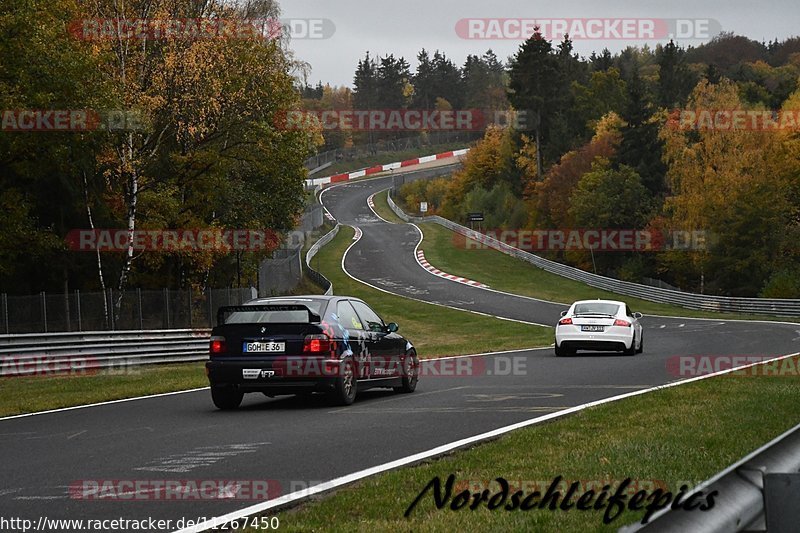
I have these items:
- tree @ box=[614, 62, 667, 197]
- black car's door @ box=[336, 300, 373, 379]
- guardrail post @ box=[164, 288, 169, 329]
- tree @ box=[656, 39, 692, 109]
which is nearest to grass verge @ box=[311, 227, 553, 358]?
guardrail post @ box=[164, 288, 169, 329]

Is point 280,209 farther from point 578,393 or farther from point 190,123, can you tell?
point 578,393

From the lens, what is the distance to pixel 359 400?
16812 mm

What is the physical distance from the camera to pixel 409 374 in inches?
699

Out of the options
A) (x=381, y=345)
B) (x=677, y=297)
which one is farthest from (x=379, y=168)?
(x=381, y=345)

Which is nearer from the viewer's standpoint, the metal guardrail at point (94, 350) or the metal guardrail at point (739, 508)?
the metal guardrail at point (739, 508)

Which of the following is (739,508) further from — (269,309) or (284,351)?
(269,309)

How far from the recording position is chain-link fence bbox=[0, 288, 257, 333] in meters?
28.8

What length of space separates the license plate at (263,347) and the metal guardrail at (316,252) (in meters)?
44.7

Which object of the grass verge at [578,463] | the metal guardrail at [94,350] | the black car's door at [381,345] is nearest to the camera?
the grass verge at [578,463]

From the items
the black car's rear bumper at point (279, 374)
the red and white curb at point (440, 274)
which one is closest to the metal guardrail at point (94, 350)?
the black car's rear bumper at point (279, 374)

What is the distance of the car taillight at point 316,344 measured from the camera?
14.9 metres

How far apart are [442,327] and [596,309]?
24.0 meters

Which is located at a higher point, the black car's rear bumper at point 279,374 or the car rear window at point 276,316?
the car rear window at point 276,316

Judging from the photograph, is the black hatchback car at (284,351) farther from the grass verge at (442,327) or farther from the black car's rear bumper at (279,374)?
the grass verge at (442,327)
